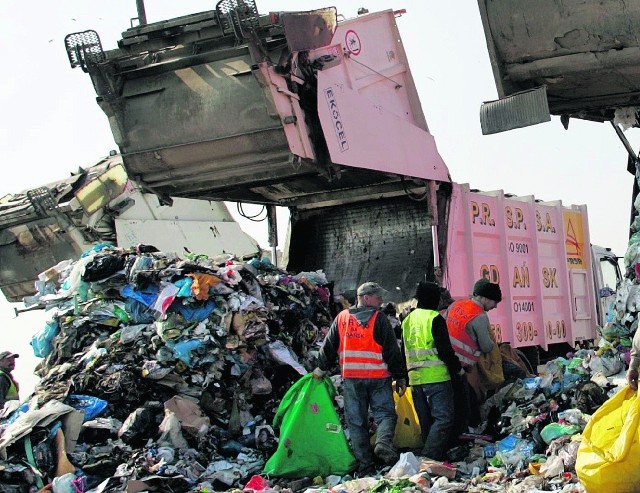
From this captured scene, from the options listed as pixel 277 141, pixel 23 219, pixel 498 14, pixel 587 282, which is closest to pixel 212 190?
pixel 277 141

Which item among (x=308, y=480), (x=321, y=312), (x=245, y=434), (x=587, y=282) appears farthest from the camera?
(x=587, y=282)

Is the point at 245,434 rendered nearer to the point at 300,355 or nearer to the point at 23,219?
the point at 300,355

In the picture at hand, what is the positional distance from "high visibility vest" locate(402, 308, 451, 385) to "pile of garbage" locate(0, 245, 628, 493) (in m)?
0.41

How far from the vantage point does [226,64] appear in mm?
7086

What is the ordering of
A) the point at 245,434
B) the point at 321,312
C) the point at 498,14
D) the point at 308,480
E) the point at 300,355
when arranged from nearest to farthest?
the point at 498,14 < the point at 308,480 < the point at 245,434 < the point at 300,355 < the point at 321,312

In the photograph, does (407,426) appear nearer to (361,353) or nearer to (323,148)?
(361,353)

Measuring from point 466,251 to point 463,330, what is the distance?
2268 millimetres

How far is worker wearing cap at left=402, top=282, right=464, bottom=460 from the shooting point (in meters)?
6.07

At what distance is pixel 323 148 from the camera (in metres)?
7.26

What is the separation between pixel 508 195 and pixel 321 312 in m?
2.72

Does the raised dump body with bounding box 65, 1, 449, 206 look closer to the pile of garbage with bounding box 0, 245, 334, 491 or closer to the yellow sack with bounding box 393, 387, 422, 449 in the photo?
the pile of garbage with bounding box 0, 245, 334, 491

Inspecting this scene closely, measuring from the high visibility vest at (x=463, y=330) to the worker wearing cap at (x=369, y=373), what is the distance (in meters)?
0.51

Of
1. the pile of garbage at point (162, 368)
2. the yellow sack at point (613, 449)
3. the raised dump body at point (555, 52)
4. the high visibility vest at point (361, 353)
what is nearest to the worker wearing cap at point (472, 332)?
the high visibility vest at point (361, 353)

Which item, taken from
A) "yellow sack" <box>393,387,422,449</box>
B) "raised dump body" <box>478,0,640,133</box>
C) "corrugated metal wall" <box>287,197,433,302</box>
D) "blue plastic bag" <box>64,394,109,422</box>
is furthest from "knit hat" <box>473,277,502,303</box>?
"blue plastic bag" <box>64,394,109,422</box>
